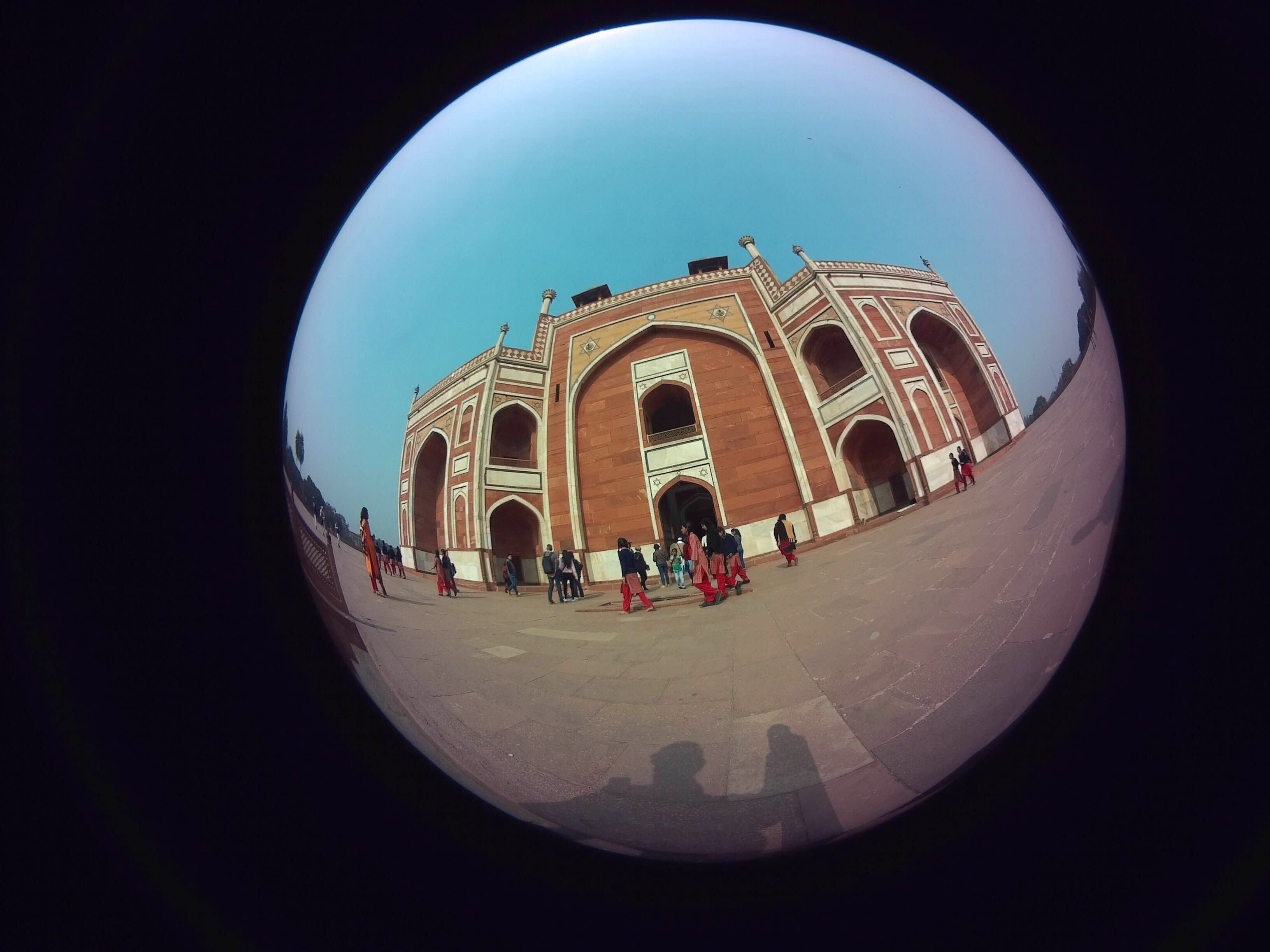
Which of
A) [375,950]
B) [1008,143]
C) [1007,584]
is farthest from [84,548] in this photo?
[1008,143]

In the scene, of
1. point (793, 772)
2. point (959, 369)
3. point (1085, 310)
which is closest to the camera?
point (793, 772)

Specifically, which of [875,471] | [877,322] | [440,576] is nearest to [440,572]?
[440,576]

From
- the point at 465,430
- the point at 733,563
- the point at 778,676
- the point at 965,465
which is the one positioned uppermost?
the point at 465,430

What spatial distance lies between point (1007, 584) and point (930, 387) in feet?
1.56

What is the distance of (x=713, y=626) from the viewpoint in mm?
943

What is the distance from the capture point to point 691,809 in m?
0.91

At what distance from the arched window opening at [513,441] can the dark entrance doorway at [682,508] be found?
33cm

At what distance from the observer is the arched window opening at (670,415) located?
938mm

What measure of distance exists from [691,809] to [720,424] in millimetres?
844

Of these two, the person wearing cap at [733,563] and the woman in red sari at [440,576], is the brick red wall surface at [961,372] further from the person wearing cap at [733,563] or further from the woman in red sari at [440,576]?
the woman in red sari at [440,576]

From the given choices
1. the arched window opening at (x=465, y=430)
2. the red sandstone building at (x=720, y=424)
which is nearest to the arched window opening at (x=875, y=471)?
the red sandstone building at (x=720, y=424)

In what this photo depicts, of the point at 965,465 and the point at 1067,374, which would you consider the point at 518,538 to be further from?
the point at 1067,374

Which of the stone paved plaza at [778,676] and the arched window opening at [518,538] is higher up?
the arched window opening at [518,538]

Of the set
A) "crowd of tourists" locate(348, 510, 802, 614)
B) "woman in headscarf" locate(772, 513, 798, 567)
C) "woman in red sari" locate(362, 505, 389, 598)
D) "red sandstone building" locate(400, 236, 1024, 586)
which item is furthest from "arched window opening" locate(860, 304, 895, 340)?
"woman in red sari" locate(362, 505, 389, 598)
